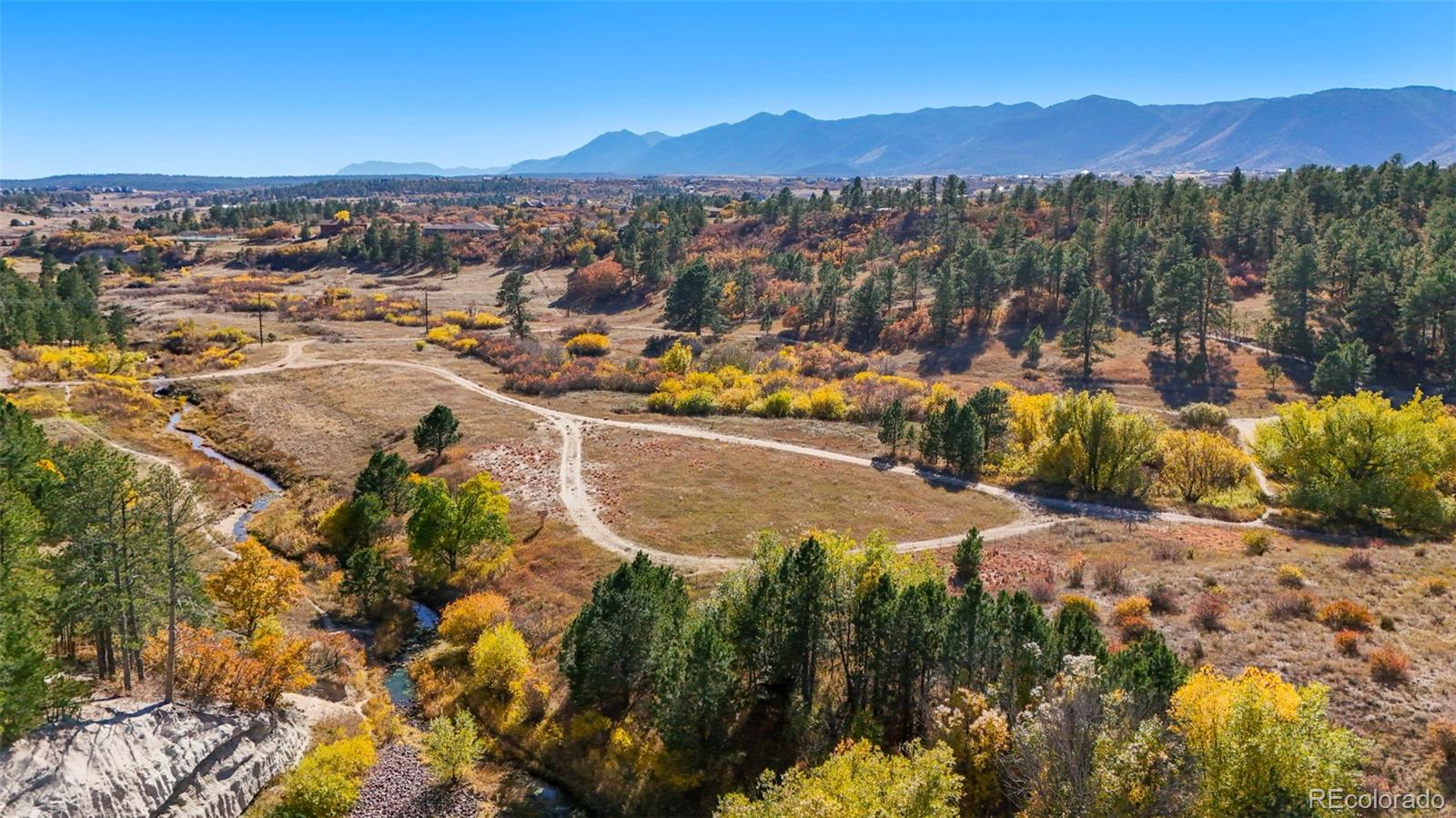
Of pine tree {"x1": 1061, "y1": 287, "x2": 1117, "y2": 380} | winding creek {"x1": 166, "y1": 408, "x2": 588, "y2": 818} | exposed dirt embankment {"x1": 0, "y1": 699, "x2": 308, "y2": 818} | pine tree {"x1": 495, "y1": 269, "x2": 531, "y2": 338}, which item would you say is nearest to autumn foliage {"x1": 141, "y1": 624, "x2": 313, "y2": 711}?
exposed dirt embankment {"x1": 0, "y1": 699, "x2": 308, "y2": 818}

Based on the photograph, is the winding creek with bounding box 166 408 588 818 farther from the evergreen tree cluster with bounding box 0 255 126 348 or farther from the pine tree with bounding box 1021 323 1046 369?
the pine tree with bounding box 1021 323 1046 369

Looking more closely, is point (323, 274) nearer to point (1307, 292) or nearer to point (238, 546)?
point (238, 546)

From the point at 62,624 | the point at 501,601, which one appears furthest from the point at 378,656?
the point at 62,624

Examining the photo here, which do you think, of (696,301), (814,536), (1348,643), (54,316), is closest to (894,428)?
(814,536)

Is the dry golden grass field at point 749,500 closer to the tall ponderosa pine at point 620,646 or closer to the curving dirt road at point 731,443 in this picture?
the curving dirt road at point 731,443

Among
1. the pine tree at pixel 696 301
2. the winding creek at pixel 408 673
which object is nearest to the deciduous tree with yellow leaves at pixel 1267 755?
the winding creek at pixel 408 673

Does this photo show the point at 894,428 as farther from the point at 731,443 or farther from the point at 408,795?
the point at 408,795

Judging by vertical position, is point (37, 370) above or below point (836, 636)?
above
